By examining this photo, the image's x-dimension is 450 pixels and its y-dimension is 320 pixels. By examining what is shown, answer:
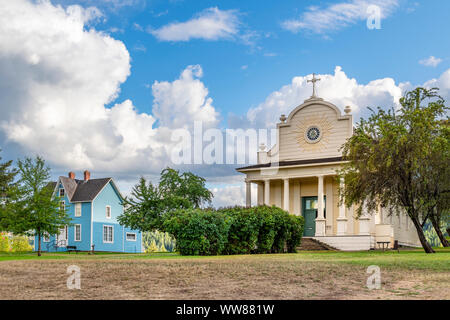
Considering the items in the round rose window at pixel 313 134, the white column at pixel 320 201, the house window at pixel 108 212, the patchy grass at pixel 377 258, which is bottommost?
the patchy grass at pixel 377 258

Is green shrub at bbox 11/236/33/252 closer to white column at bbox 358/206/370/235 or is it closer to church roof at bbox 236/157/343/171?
church roof at bbox 236/157/343/171

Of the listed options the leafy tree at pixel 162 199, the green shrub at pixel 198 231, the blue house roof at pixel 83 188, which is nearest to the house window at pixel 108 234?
the blue house roof at pixel 83 188

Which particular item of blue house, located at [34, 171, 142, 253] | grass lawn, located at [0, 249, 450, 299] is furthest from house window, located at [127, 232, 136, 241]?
grass lawn, located at [0, 249, 450, 299]

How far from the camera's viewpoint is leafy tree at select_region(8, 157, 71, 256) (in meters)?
28.5

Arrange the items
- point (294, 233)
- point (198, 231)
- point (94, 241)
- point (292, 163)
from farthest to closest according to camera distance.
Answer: point (94, 241)
point (292, 163)
point (294, 233)
point (198, 231)

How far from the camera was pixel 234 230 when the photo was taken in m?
23.1

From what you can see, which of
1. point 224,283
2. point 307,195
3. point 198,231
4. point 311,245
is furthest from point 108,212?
point 224,283

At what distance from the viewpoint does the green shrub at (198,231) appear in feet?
69.3

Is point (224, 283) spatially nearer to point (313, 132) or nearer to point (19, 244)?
point (313, 132)

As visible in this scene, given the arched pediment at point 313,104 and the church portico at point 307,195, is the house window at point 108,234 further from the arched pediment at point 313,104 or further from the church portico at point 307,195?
the arched pediment at point 313,104

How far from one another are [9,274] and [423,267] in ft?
33.4

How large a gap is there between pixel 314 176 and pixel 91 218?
2320 cm

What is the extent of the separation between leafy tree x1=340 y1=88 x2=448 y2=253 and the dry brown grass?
10.2 metres

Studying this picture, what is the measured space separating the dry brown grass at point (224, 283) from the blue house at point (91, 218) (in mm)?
37516
